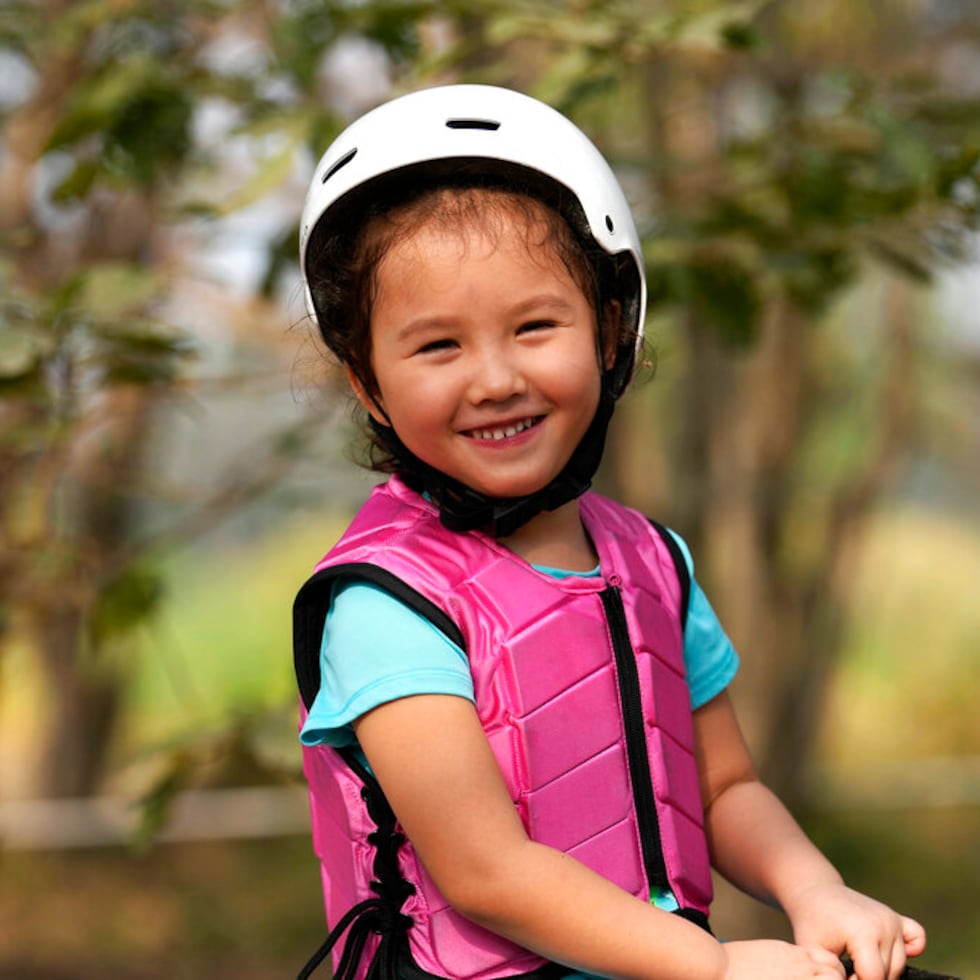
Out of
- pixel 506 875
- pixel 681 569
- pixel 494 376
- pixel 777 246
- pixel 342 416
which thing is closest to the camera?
pixel 506 875

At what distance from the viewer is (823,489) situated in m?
5.96

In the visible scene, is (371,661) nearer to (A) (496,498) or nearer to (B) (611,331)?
(A) (496,498)

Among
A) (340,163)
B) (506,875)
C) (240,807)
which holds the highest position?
(340,163)

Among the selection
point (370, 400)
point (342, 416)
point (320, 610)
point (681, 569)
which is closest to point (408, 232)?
point (370, 400)

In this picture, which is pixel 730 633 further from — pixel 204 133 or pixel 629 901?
pixel 629 901

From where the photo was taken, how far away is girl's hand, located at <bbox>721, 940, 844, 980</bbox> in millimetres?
1474

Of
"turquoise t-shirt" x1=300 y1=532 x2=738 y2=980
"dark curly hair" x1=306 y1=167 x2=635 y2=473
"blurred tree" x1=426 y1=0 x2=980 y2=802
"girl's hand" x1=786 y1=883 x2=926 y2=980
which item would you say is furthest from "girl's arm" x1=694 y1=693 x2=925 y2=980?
"blurred tree" x1=426 y1=0 x2=980 y2=802

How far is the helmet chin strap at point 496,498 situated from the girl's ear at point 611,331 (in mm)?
42

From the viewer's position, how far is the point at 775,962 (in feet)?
4.89

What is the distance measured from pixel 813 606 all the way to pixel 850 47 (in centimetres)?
192

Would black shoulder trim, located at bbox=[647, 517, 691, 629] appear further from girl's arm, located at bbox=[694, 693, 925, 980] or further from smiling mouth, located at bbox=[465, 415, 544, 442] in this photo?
smiling mouth, located at bbox=[465, 415, 544, 442]

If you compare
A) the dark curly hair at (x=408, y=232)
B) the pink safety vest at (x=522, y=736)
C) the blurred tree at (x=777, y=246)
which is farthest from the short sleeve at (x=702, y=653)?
the blurred tree at (x=777, y=246)

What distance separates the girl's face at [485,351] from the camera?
5.15 ft

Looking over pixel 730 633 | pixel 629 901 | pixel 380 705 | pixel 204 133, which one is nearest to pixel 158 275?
pixel 204 133
